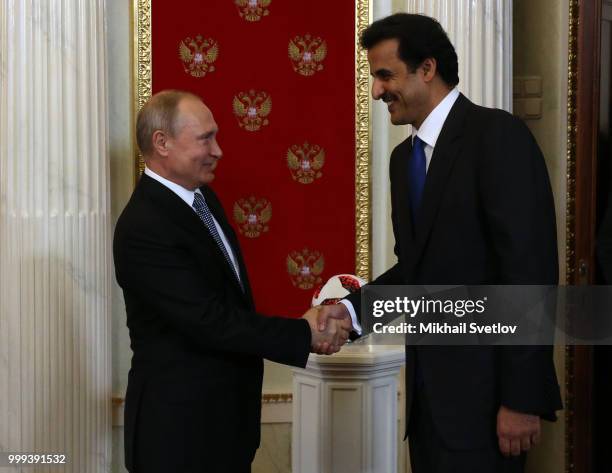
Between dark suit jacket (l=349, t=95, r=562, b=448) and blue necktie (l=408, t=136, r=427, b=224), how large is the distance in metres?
0.08

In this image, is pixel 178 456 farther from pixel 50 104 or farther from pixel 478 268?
pixel 50 104

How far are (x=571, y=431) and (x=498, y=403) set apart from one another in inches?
85.8

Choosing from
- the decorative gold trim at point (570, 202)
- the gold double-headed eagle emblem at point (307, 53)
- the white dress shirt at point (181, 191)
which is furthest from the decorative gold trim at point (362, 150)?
the white dress shirt at point (181, 191)

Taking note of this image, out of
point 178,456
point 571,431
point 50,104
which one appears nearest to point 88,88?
point 50,104

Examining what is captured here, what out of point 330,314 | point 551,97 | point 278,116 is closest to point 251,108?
point 278,116

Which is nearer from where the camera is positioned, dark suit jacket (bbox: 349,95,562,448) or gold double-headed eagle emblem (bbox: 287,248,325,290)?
dark suit jacket (bbox: 349,95,562,448)

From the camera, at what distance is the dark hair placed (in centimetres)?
230

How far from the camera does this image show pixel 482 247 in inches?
83.9

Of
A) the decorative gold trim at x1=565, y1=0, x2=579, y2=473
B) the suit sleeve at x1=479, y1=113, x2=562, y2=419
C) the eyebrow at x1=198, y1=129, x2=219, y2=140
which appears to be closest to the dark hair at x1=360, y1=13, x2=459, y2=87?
the suit sleeve at x1=479, y1=113, x2=562, y2=419

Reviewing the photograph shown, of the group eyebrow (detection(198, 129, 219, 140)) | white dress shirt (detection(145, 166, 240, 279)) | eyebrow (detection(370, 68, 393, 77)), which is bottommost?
white dress shirt (detection(145, 166, 240, 279))

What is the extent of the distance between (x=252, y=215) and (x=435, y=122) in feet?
7.29

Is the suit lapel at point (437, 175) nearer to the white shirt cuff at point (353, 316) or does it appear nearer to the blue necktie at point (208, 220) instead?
the blue necktie at point (208, 220)

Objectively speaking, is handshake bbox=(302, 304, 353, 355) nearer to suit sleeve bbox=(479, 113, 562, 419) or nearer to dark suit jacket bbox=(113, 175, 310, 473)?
dark suit jacket bbox=(113, 175, 310, 473)

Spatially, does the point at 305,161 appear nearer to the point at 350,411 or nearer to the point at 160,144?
the point at 350,411
